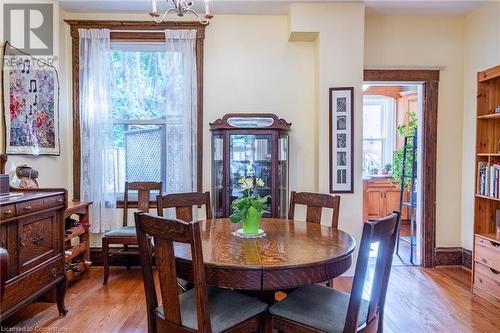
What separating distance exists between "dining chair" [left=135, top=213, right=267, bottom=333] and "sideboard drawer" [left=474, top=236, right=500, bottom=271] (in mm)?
2219

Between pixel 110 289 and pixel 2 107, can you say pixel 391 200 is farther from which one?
pixel 2 107

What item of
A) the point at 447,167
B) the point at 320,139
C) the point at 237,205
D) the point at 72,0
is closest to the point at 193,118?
the point at 320,139

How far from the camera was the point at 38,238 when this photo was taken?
7.95ft

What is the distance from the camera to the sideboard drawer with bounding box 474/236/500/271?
114 inches

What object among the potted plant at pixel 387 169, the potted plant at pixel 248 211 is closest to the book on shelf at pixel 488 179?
the potted plant at pixel 248 211

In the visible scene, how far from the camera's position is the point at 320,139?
367 cm

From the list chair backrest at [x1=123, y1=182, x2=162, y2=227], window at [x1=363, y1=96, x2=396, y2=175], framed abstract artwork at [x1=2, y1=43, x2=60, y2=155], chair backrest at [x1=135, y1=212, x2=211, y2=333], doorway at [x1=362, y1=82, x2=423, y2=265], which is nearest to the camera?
chair backrest at [x1=135, y1=212, x2=211, y2=333]

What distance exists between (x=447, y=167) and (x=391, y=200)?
2427mm

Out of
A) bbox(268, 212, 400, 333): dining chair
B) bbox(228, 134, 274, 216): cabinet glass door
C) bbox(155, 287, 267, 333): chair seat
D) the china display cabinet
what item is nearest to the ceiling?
the china display cabinet

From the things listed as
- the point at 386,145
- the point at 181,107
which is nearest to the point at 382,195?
the point at 386,145

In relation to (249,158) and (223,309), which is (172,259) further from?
(249,158)

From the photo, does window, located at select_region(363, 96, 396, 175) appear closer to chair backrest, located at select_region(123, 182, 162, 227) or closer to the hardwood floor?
the hardwood floor

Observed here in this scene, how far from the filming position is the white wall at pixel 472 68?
3496mm

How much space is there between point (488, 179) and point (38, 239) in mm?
3637
